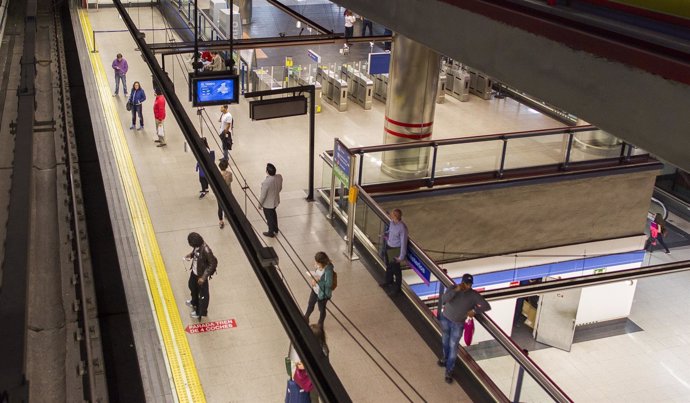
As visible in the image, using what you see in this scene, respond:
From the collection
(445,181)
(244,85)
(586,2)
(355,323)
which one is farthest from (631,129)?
(244,85)

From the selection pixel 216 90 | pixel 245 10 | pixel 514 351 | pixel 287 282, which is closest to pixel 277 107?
pixel 216 90

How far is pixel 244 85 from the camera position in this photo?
72.2 ft

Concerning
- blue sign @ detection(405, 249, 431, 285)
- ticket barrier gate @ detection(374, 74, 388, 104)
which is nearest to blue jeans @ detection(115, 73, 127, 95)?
ticket barrier gate @ detection(374, 74, 388, 104)

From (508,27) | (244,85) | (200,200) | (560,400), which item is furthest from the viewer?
(244,85)

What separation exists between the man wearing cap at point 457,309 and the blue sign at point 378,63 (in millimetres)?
12298

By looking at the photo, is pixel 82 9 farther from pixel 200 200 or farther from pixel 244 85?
pixel 200 200

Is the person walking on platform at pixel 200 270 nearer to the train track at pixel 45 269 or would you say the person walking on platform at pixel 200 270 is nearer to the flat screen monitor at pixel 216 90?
the train track at pixel 45 269

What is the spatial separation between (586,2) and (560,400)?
385cm

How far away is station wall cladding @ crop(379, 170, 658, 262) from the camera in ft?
48.0

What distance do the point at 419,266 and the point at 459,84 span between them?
13203mm

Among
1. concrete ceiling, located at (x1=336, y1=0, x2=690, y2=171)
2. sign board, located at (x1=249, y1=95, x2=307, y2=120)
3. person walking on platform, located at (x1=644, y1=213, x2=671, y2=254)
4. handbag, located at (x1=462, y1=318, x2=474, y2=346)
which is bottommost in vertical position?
person walking on platform, located at (x1=644, y1=213, x2=671, y2=254)

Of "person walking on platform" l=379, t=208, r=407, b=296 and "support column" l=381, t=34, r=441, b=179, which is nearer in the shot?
"person walking on platform" l=379, t=208, r=407, b=296

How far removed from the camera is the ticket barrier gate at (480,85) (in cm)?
2306

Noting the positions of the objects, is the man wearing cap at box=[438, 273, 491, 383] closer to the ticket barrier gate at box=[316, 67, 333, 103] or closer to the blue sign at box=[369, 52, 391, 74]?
the blue sign at box=[369, 52, 391, 74]
